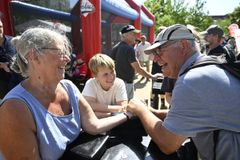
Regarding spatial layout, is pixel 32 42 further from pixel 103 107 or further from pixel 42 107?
pixel 103 107

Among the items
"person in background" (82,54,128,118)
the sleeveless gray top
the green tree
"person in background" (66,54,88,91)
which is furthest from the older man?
the green tree

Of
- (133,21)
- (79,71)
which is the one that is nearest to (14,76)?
(79,71)

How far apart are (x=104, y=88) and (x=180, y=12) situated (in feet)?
94.0

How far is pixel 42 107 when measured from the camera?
1.67m

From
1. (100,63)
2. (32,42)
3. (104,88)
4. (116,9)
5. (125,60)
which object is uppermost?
(116,9)

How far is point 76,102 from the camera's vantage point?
1.94m

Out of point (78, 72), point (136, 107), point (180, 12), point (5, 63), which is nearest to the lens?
point (136, 107)

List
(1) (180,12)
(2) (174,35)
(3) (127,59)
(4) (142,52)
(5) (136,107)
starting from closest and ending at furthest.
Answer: (2) (174,35) → (5) (136,107) → (3) (127,59) → (4) (142,52) → (1) (180,12)

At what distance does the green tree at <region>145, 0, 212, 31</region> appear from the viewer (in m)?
29.8

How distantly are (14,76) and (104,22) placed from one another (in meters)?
4.10

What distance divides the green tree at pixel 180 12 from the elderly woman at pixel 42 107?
91.8 feet

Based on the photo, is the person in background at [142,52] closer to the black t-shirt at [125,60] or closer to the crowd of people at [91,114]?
the black t-shirt at [125,60]

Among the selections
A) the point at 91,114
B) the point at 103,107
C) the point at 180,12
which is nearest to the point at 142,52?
the point at 103,107

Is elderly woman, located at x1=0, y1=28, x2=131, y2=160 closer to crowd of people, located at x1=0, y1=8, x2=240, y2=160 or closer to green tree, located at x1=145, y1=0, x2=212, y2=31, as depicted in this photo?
crowd of people, located at x1=0, y1=8, x2=240, y2=160
